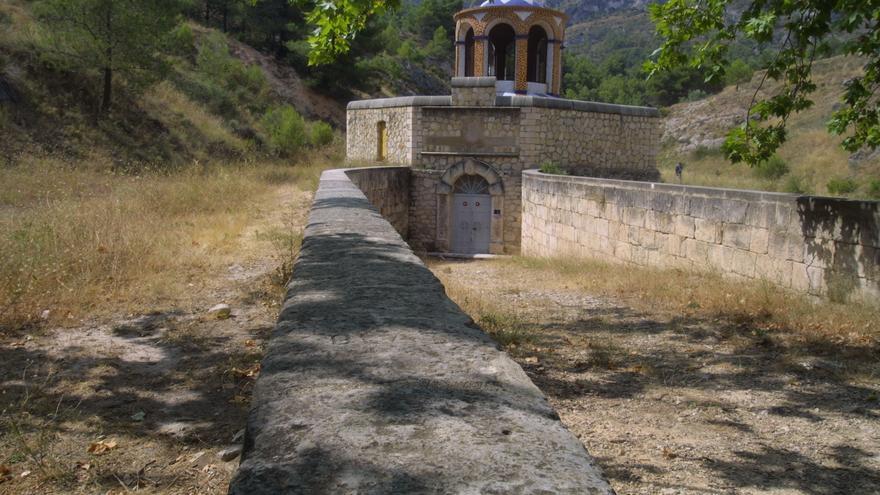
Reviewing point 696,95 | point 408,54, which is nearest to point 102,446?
point 408,54

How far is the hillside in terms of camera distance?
26055 mm

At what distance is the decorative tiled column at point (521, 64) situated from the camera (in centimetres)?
2155

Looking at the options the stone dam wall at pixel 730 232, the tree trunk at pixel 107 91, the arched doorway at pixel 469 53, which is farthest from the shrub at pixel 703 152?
the tree trunk at pixel 107 91

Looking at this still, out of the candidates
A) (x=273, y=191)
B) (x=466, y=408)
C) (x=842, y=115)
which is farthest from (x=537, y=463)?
(x=273, y=191)

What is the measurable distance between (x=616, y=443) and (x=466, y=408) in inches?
96.1

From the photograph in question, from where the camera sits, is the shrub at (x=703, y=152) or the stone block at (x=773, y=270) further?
the shrub at (x=703, y=152)

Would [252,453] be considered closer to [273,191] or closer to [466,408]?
[466,408]

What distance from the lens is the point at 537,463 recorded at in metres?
1.38

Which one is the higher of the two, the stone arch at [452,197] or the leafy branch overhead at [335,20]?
the leafy branch overhead at [335,20]

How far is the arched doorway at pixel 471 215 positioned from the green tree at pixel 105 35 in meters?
10.0

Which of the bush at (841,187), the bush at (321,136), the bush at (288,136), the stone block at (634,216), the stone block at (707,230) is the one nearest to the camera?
the stone block at (707,230)

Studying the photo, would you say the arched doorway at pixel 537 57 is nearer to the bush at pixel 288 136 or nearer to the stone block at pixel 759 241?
the bush at pixel 288 136

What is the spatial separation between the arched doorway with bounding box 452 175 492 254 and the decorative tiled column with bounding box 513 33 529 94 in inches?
197

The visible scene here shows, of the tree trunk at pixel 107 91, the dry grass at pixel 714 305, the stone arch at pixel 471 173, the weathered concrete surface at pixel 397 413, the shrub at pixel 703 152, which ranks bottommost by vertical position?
the dry grass at pixel 714 305
